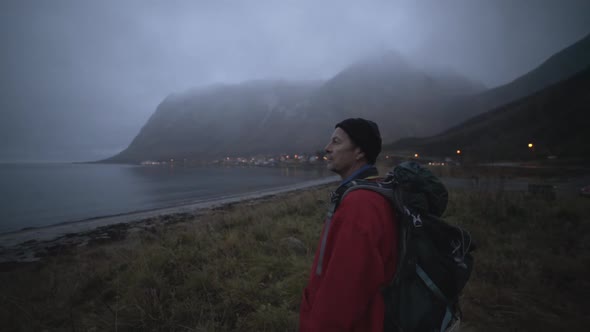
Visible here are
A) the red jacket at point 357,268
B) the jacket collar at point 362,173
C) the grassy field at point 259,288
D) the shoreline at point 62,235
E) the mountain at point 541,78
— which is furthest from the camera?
the mountain at point 541,78

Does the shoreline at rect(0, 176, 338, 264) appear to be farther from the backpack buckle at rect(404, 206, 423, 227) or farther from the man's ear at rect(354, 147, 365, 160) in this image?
the backpack buckle at rect(404, 206, 423, 227)

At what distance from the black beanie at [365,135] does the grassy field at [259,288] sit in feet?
8.72

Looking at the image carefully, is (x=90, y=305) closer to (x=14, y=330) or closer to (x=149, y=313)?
(x=14, y=330)

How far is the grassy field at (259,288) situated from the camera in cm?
327

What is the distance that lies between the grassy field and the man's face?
2494mm

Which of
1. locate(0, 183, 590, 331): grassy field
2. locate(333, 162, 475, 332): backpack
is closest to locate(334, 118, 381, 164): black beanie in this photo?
locate(333, 162, 475, 332): backpack

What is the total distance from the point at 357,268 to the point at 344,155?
0.87 meters

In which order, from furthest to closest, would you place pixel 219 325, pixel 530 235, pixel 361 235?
pixel 530 235 < pixel 219 325 < pixel 361 235

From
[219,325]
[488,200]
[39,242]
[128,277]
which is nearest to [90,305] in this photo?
[128,277]

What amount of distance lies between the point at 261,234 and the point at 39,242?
14526 millimetres

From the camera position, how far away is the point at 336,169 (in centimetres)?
187

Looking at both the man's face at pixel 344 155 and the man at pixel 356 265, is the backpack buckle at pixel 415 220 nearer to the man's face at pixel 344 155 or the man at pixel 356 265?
the man at pixel 356 265

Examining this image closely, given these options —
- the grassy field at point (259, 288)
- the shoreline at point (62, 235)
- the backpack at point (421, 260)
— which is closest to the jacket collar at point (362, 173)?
the backpack at point (421, 260)

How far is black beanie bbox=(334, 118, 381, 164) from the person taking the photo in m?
1.74
